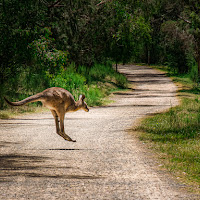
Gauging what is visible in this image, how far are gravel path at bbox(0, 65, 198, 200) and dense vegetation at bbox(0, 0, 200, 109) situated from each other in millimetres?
4412

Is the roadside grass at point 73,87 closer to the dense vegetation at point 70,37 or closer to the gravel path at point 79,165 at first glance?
the dense vegetation at point 70,37

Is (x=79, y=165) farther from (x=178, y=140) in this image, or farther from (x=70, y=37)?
(x=70, y=37)

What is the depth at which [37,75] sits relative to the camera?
20984mm

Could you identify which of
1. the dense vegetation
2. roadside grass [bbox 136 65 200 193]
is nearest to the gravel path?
roadside grass [bbox 136 65 200 193]

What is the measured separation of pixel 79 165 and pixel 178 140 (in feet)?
13.2

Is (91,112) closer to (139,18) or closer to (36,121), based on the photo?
(36,121)

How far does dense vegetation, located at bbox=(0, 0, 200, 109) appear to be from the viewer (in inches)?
677

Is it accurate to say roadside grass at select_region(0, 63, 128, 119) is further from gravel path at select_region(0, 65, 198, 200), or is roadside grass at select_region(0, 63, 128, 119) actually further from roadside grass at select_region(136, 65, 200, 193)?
roadside grass at select_region(136, 65, 200, 193)

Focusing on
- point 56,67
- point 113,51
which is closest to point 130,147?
point 56,67

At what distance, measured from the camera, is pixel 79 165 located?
789cm

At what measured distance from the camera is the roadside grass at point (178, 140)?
7773mm

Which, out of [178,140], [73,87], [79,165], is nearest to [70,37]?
[73,87]

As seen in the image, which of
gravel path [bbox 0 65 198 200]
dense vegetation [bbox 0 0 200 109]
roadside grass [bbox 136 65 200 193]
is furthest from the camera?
dense vegetation [bbox 0 0 200 109]

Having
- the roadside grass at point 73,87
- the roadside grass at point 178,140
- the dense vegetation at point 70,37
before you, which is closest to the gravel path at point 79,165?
the roadside grass at point 178,140
